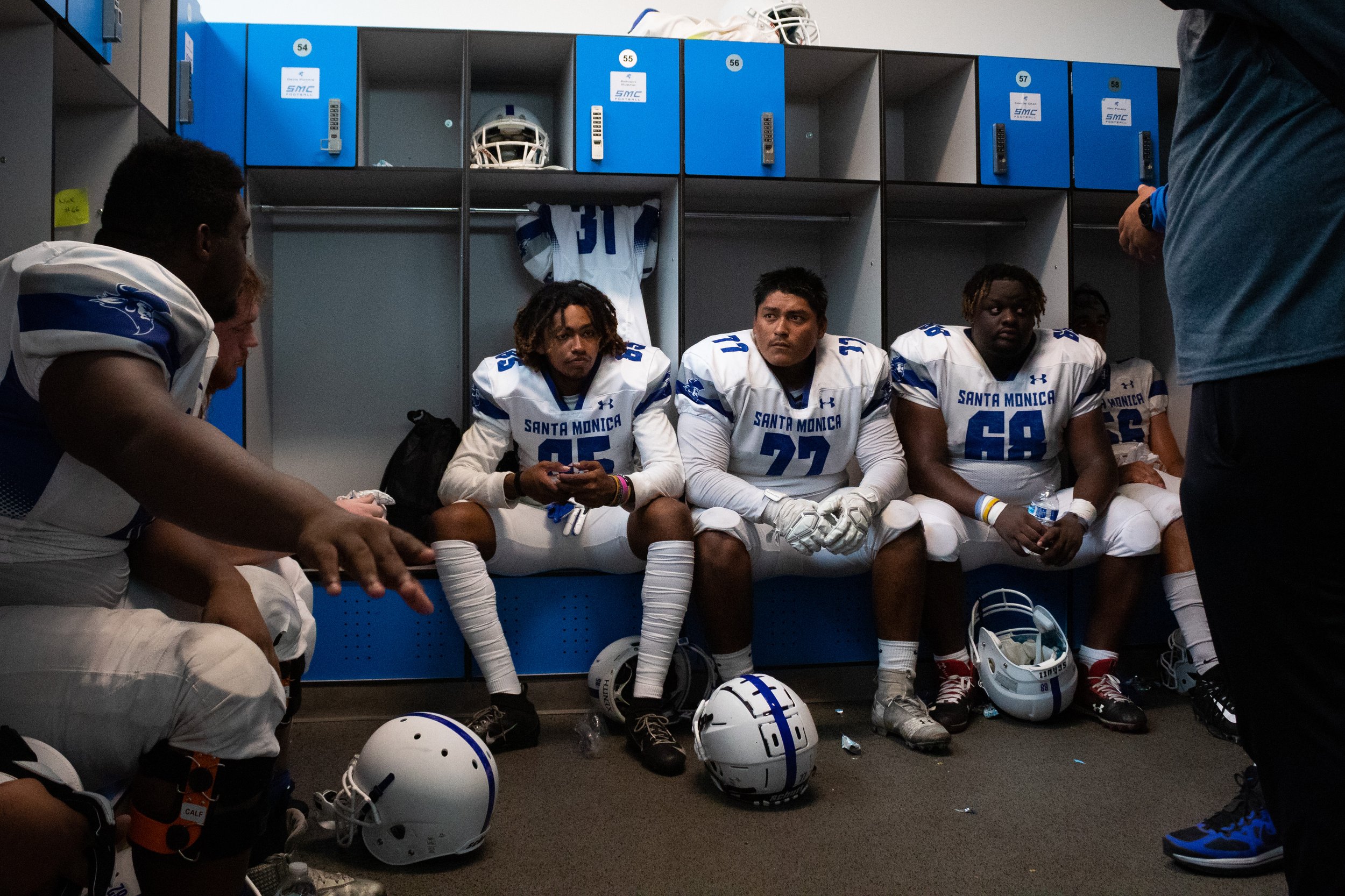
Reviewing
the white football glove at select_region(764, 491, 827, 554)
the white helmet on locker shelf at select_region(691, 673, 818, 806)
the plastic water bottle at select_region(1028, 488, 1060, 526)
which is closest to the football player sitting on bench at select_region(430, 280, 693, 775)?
the white football glove at select_region(764, 491, 827, 554)

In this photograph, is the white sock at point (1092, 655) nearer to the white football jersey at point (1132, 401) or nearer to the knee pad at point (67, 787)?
the white football jersey at point (1132, 401)

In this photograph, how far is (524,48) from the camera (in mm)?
3082

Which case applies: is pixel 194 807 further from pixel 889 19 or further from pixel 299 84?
pixel 889 19

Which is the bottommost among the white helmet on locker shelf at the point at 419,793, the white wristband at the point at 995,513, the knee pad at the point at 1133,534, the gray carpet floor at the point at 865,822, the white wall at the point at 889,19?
the gray carpet floor at the point at 865,822

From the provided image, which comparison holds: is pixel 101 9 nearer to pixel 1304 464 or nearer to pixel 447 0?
pixel 447 0

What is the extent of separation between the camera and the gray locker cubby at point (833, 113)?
313 cm

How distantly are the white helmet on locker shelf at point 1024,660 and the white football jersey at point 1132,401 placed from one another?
0.90 meters

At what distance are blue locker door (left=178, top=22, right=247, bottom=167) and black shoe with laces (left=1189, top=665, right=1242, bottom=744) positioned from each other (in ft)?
9.86

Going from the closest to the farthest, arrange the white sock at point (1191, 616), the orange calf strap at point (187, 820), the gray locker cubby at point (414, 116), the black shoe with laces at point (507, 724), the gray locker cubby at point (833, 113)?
the orange calf strap at point (187, 820)
the black shoe with laces at point (507, 724)
the white sock at point (1191, 616)
the gray locker cubby at point (833, 113)
the gray locker cubby at point (414, 116)

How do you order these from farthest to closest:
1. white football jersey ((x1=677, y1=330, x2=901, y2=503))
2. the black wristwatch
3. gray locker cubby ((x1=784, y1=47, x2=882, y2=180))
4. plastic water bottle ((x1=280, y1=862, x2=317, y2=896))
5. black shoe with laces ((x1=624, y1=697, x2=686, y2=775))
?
gray locker cubby ((x1=784, y1=47, x2=882, y2=180))
white football jersey ((x1=677, y1=330, x2=901, y2=503))
black shoe with laces ((x1=624, y1=697, x2=686, y2=775))
plastic water bottle ((x1=280, y1=862, x2=317, y2=896))
the black wristwatch

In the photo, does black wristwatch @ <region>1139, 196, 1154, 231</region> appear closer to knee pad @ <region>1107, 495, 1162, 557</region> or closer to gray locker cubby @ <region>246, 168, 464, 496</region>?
knee pad @ <region>1107, 495, 1162, 557</region>

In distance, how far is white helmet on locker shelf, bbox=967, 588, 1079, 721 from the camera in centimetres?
236

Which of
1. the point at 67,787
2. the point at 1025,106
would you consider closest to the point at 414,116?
the point at 1025,106

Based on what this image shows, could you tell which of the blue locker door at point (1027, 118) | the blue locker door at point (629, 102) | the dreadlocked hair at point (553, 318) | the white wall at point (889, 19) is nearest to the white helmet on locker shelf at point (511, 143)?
the blue locker door at point (629, 102)
